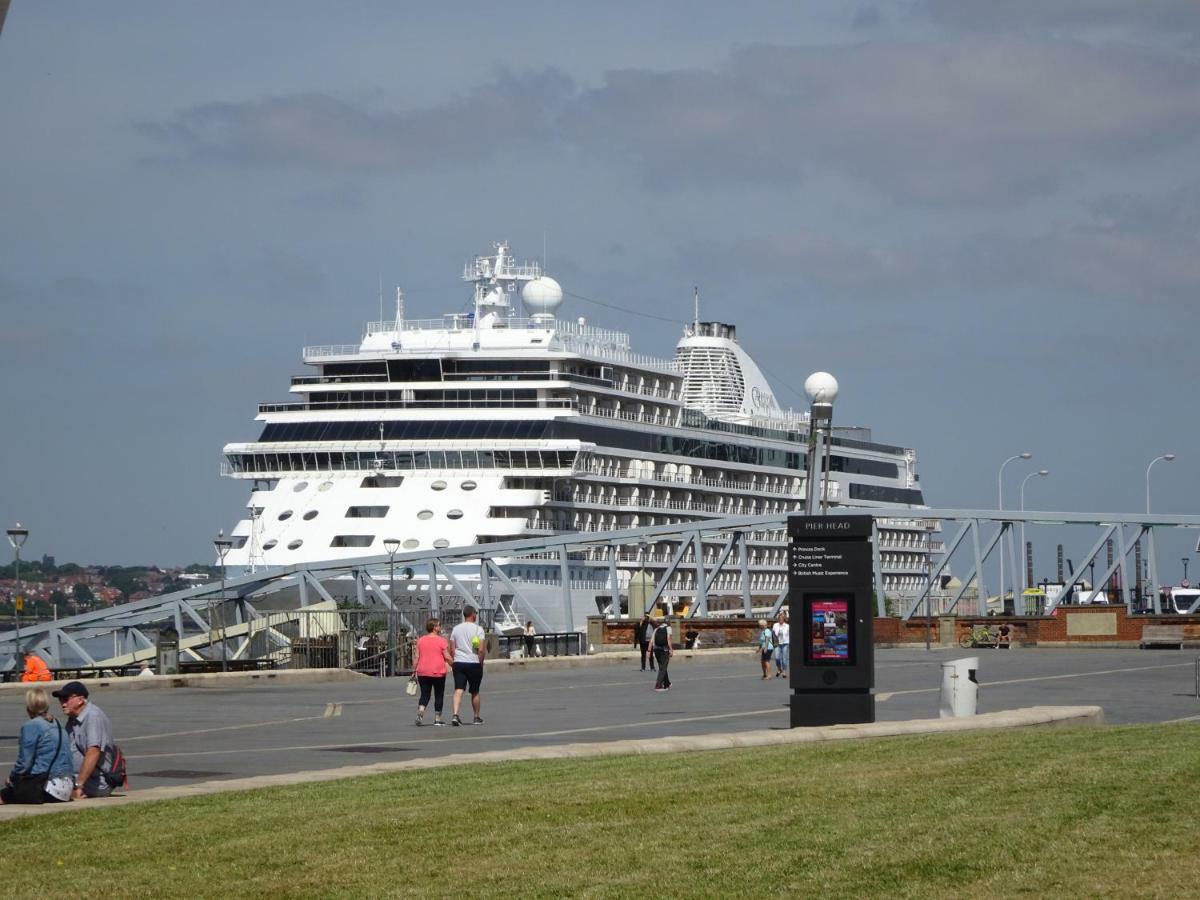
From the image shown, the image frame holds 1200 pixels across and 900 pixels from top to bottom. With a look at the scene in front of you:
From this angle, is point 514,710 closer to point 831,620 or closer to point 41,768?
point 831,620

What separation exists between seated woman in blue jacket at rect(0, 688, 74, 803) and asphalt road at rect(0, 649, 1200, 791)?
6.81ft

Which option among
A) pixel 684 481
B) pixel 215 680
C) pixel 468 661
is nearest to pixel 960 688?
pixel 468 661

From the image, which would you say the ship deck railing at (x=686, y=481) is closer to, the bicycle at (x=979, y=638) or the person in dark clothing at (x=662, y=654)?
the bicycle at (x=979, y=638)

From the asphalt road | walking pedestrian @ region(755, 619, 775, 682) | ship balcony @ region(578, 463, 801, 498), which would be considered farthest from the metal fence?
ship balcony @ region(578, 463, 801, 498)

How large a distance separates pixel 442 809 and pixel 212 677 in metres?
24.9

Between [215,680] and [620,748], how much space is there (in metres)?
21.4

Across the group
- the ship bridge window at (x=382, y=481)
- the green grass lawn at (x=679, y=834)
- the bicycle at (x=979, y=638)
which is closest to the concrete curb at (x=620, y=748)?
the green grass lawn at (x=679, y=834)

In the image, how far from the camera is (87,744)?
14664mm

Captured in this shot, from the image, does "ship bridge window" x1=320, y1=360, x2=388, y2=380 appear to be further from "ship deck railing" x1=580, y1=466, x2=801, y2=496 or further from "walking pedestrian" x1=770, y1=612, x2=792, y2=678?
"walking pedestrian" x1=770, y1=612, x2=792, y2=678

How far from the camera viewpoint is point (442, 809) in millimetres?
12508

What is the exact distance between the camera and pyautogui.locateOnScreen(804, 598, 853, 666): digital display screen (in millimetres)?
20453

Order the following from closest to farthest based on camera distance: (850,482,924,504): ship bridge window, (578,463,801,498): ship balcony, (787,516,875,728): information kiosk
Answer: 1. (787,516,875,728): information kiosk
2. (578,463,801,498): ship balcony
3. (850,482,924,504): ship bridge window

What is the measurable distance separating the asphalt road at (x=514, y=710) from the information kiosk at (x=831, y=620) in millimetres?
1939

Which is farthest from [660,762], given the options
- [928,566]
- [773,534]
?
[928,566]
